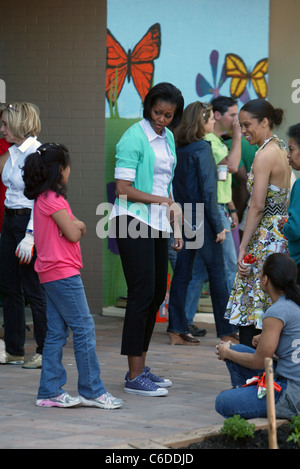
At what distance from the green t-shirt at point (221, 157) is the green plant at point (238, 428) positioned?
3906mm

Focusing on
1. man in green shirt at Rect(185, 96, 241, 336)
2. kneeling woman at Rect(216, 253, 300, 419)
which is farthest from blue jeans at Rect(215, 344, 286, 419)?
man in green shirt at Rect(185, 96, 241, 336)

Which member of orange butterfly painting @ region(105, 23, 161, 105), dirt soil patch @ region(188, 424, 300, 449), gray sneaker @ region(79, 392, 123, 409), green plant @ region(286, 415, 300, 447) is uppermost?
orange butterfly painting @ region(105, 23, 161, 105)

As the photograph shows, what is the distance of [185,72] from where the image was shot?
9.36 m

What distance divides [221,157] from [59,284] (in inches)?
133

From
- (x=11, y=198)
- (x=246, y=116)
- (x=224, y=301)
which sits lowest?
(x=224, y=301)

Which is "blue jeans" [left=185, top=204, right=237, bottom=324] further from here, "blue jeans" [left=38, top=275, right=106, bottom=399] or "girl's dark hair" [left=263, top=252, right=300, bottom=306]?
"girl's dark hair" [left=263, top=252, right=300, bottom=306]

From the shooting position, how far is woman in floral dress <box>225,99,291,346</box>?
5.75m

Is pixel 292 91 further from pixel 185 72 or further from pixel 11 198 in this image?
pixel 11 198

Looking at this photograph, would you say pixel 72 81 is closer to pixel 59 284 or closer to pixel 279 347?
pixel 59 284

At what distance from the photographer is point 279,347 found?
15.5 ft

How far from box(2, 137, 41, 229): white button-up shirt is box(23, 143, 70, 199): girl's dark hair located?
1.13 m

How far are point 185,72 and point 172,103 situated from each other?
375 centimetres
